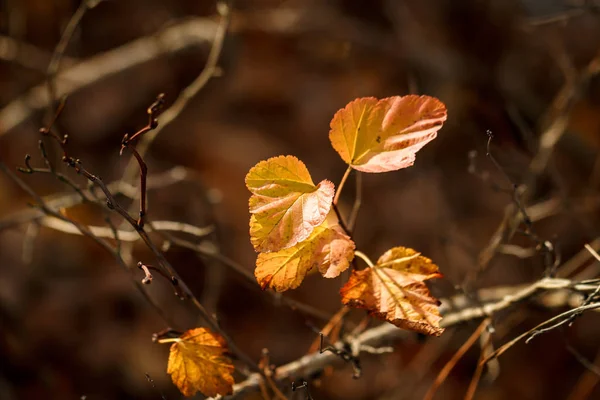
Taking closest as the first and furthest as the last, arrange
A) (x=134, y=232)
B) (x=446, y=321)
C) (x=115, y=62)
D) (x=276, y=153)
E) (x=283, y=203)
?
1. (x=283, y=203)
2. (x=446, y=321)
3. (x=134, y=232)
4. (x=115, y=62)
5. (x=276, y=153)

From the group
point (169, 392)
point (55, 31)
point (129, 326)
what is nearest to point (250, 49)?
point (55, 31)

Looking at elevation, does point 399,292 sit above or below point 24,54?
below

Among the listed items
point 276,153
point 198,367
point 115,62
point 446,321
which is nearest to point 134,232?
point 198,367

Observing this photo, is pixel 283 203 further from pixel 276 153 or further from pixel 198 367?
pixel 276 153

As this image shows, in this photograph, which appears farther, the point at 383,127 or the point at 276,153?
the point at 276,153

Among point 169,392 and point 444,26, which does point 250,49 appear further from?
point 169,392

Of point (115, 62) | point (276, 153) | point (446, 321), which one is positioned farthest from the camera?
point (276, 153)
